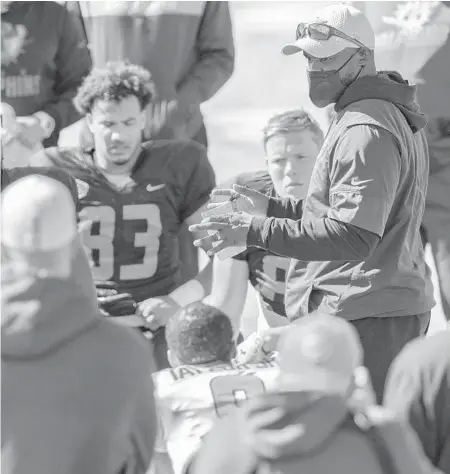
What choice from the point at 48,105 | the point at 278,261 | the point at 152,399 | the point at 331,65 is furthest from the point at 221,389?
the point at 48,105

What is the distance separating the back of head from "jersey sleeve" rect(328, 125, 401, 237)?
1.42ft

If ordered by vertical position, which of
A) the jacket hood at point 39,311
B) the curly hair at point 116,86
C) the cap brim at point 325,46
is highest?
the cap brim at point 325,46

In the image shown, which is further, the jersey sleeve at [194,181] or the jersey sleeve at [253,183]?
the jersey sleeve at [194,181]

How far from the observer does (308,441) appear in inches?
85.3

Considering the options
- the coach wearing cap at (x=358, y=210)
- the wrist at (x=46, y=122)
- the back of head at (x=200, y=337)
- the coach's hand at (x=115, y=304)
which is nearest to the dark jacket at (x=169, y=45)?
the wrist at (x=46, y=122)

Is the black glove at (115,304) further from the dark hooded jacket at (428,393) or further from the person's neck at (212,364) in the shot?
the dark hooded jacket at (428,393)

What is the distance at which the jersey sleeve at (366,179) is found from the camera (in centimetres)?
310

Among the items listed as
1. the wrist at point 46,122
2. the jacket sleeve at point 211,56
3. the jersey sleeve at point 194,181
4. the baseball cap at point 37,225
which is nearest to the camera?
the baseball cap at point 37,225

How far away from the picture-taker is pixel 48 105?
16.3ft

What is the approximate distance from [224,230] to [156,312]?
3.73ft

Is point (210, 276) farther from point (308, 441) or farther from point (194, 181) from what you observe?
point (308, 441)

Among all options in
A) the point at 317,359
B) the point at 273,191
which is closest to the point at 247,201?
the point at 273,191

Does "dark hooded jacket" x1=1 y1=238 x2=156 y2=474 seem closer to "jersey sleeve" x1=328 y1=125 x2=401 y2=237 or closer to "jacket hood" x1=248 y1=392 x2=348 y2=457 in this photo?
"jacket hood" x1=248 y1=392 x2=348 y2=457

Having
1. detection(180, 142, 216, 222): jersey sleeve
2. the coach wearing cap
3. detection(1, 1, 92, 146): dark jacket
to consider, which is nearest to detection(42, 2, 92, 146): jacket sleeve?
detection(1, 1, 92, 146): dark jacket
